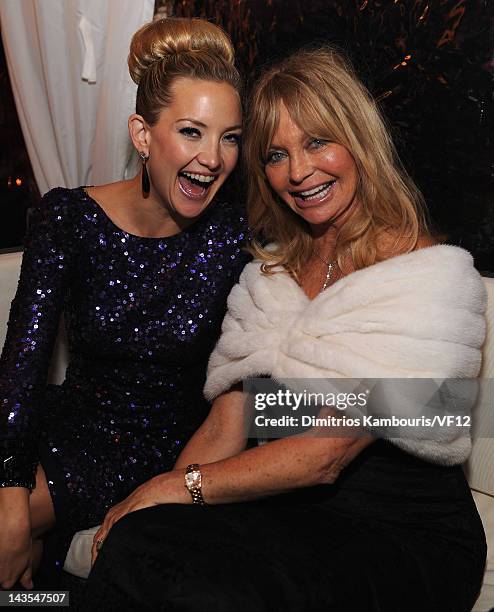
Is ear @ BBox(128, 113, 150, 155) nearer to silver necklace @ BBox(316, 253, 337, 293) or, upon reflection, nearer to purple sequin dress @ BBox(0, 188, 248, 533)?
purple sequin dress @ BBox(0, 188, 248, 533)

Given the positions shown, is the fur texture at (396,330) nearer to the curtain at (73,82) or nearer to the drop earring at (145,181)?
the drop earring at (145,181)

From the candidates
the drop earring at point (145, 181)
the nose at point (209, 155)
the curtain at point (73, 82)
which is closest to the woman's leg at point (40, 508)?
the drop earring at point (145, 181)

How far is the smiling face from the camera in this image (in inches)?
64.4

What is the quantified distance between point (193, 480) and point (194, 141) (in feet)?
2.47

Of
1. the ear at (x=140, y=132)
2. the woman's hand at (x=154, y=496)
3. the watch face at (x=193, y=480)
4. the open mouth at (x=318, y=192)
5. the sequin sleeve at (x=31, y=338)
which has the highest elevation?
the ear at (x=140, y=132)

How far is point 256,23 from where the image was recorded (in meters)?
2.40

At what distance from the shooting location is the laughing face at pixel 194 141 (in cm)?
168

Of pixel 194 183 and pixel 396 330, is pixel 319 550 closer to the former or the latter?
pixel 396 330

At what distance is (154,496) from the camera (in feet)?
5.02

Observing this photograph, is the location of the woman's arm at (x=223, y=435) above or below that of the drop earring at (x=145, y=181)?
below

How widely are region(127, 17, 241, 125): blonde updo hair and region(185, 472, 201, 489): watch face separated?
81 cm

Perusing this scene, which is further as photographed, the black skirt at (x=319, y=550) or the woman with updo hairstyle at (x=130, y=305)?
the woman with updo hairstyle at (x=130, y=305)

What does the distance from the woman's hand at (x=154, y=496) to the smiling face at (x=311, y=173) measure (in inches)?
26.0

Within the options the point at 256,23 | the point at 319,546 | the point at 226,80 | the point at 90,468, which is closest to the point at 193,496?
the point at 319,546
